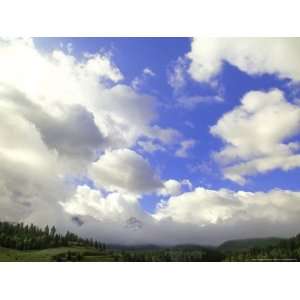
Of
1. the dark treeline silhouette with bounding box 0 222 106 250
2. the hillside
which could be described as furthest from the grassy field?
the hillside

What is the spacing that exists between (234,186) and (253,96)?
10.1 ft

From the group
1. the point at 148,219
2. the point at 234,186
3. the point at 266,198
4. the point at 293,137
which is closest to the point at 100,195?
the point at 148,219

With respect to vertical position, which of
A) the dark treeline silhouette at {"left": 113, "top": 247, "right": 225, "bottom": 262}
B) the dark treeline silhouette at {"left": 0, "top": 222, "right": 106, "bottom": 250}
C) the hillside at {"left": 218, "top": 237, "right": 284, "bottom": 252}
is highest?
the dark treeline silhouette at {"left": 0, "top": 222, "right": 106, "bottom": 250}

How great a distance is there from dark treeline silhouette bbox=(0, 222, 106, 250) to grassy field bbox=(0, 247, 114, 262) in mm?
203

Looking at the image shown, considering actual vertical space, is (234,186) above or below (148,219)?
above

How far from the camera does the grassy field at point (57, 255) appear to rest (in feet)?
52.9

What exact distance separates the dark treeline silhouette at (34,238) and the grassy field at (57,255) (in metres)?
0.20

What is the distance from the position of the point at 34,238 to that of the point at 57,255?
3.61ft

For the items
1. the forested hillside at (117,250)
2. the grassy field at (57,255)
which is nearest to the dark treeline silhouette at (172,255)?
the forested hillside at (117,250)

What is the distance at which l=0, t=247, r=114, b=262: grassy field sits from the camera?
16.1 metres

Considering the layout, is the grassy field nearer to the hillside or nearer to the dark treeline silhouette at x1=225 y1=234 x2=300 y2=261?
the hillside

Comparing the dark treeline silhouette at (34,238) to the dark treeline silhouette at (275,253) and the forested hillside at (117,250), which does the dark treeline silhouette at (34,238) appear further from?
the dark treeline silhouette at (275,253)
